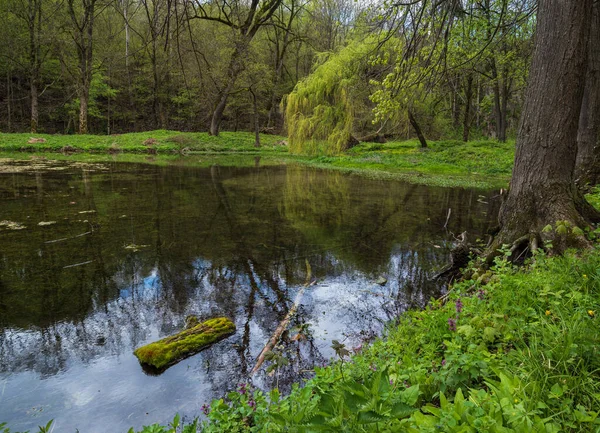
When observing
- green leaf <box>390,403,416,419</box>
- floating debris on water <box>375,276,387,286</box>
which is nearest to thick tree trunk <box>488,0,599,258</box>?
floating debris on water <box>375,276,387,286</box>

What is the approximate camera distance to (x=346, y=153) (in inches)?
941

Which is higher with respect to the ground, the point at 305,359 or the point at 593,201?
the point at 593,201

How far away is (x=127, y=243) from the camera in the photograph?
256 inches

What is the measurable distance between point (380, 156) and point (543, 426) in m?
22.3

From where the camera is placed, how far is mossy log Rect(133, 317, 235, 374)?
3.33 m

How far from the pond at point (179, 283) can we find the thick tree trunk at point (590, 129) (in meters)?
2.06

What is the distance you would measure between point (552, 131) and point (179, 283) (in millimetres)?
4941

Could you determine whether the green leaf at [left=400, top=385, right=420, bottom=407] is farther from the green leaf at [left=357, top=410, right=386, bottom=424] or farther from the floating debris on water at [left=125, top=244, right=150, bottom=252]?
the floating debris on water at [left=125, top=244, right=150, bottom=252]

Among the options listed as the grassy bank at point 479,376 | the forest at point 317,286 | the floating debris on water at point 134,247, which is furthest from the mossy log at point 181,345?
the floating debris on water at point 134,247

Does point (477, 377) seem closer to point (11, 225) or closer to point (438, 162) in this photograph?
point (11, 225)

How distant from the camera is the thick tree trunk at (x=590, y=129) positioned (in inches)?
296

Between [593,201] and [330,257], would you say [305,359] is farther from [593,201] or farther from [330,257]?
[593,201]

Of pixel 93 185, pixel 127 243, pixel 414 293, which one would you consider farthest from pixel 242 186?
pixel 414 293

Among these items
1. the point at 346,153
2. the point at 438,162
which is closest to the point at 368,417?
the point at 438,162
